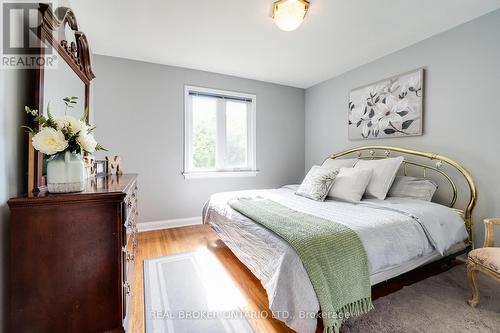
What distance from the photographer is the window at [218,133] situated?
11.3ft

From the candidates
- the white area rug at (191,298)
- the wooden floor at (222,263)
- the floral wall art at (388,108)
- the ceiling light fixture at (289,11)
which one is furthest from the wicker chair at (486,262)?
the ceiling light fixture at (289,11)

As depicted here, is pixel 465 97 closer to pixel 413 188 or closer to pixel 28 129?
pixel 413 188

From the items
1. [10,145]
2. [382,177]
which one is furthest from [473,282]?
[10,145]

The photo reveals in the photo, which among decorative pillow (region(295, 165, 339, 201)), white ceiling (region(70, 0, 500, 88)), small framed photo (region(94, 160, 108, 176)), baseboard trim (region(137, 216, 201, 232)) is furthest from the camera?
baseboard trim (region(137, 216, 201, 232))

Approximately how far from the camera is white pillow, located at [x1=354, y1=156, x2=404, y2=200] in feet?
7.82

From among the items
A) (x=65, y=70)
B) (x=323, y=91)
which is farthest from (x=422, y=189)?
(x=65, y=70)

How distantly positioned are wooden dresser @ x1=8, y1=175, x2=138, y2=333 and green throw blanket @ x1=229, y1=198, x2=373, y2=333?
3.23 ft

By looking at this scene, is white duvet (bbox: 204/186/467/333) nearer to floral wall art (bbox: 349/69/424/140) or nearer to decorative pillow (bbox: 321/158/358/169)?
decorative pillow (bbox: 321/158/358/169)

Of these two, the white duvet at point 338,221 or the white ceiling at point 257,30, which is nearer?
the white duvet at point 338,221

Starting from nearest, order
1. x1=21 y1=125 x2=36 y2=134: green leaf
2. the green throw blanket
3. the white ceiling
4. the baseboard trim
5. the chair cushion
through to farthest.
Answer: x1=21 y1=125 x2=36 y2=134: green leaf
the green throw blanket
the chair cushion
the white ceiling
the baseboard trim

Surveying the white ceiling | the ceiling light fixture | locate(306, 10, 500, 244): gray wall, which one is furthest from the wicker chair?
the ceiling light fixture

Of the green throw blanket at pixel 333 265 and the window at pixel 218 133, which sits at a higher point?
the window at pixel 218 133

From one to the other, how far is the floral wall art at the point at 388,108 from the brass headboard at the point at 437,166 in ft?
0.67

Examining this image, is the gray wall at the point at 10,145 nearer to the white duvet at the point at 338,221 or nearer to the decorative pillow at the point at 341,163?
the white duvet at the point at 338,221
